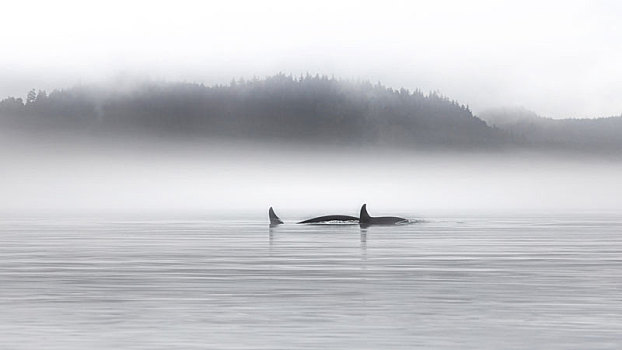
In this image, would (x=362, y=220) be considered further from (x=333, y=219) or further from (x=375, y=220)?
(x=333, y=219)

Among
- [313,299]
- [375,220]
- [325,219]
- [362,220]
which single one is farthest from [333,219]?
[313,299]

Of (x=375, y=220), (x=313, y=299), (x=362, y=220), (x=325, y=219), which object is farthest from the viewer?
(x=325, y=219)

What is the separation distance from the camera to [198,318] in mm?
27531

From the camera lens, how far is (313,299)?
31.9 metres

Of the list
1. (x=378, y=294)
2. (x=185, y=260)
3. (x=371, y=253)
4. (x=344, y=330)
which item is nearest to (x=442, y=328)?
(x=344, y=330)

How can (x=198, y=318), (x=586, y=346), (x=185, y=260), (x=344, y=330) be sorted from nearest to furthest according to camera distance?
(x=586, y=346), (x=344, y=330), (x=198, y=318), (x=185, y=260)

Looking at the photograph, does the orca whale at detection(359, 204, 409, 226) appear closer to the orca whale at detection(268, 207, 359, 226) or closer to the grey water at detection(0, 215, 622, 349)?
the orca whale at detection(268, 207, 359, 226)

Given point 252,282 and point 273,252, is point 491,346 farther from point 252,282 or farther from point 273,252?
point 273,252

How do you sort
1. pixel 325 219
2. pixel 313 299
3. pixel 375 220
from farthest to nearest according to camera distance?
1. pixel 325 219
2. pixel 375 220
3. pixel 313 299

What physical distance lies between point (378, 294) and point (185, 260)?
18073 millimetres

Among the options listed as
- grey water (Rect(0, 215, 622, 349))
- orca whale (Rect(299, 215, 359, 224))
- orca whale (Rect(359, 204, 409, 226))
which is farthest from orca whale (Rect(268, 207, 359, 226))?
grey water (Rect(0, 215, 622, 349))

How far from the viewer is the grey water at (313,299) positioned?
24.3 metres

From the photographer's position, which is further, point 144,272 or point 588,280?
point 144,272

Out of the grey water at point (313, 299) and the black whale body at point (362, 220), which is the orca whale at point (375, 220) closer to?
the black whale body at point (362, 220)
